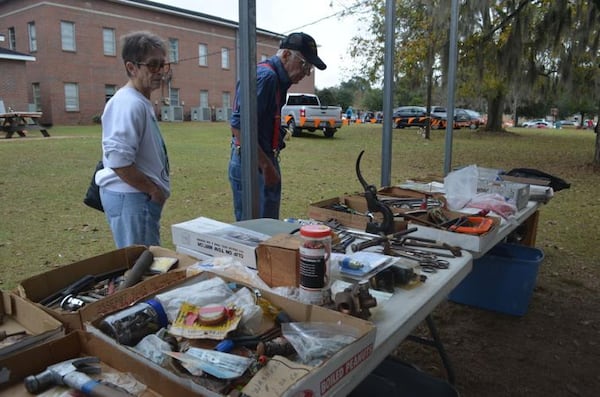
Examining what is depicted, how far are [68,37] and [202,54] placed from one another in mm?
7309

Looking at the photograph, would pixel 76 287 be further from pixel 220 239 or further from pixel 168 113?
pixel 168 113

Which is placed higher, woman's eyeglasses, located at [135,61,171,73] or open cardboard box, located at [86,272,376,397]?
woman's eyeglasses, located at [135,61,171,73]

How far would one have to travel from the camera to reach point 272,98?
7.82ft

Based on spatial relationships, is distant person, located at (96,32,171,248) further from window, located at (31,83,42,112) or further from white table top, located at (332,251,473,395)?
window, located at (31,83,42,112)

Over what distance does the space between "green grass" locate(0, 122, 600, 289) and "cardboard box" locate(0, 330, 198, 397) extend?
2656 millimetres

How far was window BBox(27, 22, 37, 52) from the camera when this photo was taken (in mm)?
21000

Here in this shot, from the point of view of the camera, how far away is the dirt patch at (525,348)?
2.38 metres

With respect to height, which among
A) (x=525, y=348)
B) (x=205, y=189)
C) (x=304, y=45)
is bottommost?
(x=525, y=348)

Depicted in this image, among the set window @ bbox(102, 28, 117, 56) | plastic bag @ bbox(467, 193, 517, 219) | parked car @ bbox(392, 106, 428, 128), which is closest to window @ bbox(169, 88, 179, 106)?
window @ bbox(102, 28, 117, 56)

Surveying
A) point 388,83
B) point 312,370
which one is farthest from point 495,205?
point 312,370

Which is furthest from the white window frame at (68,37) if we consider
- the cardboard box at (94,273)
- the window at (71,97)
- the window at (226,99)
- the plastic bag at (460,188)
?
the cardboard box at (94,273)

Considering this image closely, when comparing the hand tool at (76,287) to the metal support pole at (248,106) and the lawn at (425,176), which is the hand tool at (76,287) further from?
the lawn at (425,176)

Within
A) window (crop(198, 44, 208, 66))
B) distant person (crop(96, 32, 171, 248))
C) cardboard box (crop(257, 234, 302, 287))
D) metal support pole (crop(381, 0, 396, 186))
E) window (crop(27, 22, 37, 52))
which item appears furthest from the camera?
window (crop(198, 44, 208, 66))

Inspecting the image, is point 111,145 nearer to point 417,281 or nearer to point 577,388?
point 417,281
